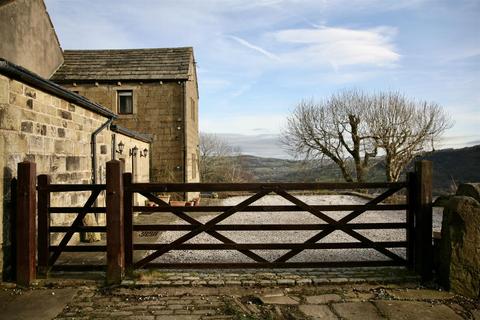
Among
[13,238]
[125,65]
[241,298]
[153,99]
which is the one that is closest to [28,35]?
[125,65]

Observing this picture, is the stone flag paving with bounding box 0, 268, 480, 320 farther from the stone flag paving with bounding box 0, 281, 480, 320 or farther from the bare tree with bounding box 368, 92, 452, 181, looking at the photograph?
the bare tree with bounding box 368, 92, 452, 181

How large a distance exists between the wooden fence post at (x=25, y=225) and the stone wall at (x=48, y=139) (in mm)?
253

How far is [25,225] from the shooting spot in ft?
16.2

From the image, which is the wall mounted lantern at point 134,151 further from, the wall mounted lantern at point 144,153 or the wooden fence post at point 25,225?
the wooden fence post at point 25,225

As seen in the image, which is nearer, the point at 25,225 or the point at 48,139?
the point at 25,225

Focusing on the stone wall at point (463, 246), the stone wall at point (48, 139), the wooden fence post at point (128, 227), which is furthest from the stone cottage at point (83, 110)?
the stone wall at point (463, 246)

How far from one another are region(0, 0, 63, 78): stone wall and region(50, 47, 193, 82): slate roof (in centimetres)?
184

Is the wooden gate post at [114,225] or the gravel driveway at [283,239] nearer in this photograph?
the wooden gate post at [114,225]

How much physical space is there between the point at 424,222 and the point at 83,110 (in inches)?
282

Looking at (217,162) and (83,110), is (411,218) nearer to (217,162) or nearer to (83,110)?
(83,110)

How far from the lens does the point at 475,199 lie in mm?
4844

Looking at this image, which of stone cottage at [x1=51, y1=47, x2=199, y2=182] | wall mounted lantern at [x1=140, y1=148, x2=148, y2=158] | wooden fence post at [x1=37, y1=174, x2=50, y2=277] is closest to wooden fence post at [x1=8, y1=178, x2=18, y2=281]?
wooden fence post at [x1=37, y1=174, x2=50, y2=277]

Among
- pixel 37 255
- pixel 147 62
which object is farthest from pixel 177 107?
pixel 37 255

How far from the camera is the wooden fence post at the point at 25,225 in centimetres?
491
